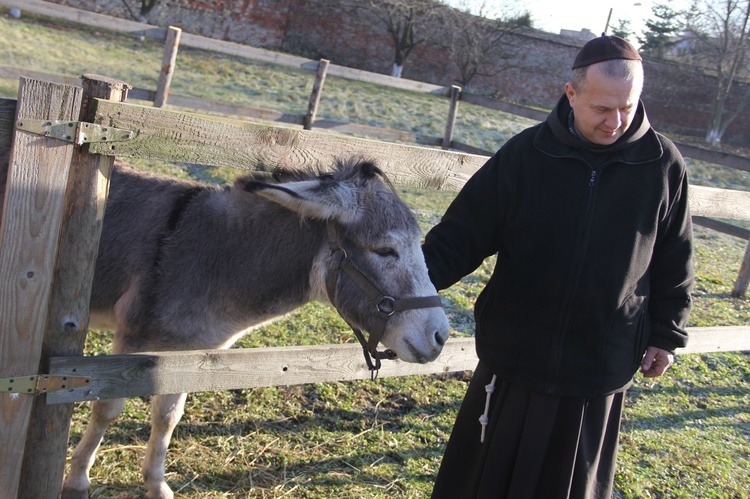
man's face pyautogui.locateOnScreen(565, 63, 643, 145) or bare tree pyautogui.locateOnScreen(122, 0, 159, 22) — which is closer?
man's face pyautogui.locateOnScreen(565, 63, 643, 145)

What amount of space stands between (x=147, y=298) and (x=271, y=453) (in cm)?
132

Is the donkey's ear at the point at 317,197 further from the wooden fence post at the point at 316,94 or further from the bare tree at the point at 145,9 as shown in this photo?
the bare tree at the point at 145,9

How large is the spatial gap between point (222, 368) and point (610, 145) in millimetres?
1860

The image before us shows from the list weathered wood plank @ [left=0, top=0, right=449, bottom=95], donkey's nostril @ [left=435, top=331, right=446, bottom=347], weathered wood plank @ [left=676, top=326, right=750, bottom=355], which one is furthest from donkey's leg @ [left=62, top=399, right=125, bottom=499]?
weathered wood plank @ [left=0, top=0, right=449, bottom=95]

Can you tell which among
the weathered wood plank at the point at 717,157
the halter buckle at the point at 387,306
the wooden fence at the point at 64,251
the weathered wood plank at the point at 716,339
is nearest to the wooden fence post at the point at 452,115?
the weathered wood plank at the point at 717,157

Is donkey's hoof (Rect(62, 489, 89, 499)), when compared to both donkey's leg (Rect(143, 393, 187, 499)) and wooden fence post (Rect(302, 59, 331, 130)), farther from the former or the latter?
wooden fence post (Rect(302, 59, 331, 130))

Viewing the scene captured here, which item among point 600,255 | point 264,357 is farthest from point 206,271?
point 600,255

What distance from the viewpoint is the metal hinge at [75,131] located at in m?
2.24

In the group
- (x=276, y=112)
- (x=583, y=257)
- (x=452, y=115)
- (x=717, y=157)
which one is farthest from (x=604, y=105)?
(x=452, y=115)

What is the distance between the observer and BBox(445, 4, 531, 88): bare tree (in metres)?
27.1

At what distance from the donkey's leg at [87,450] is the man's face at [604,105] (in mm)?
2482

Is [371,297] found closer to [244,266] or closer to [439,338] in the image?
[439,338]

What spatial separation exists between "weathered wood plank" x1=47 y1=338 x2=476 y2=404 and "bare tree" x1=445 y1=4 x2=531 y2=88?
2541cm

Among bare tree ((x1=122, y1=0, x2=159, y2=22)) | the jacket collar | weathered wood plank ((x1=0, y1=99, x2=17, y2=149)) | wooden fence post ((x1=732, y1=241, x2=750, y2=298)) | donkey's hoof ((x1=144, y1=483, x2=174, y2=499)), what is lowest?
donkey's hoof ((x1=144, y1=483, x2=174, y2=499))
